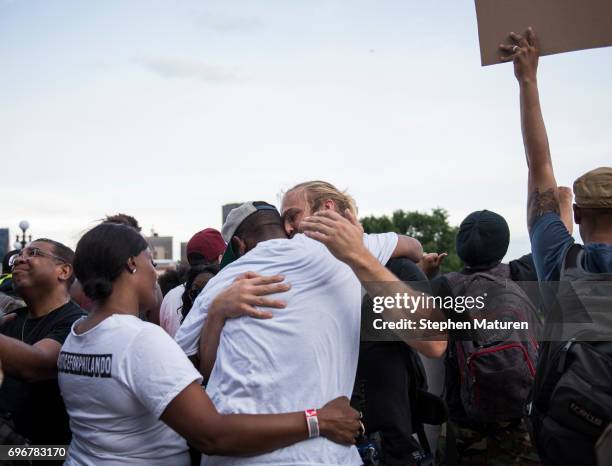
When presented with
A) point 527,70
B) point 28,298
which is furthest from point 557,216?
point 28,298

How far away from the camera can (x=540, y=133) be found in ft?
8.46

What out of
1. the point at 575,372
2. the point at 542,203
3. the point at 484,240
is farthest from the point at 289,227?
the point at 484,240

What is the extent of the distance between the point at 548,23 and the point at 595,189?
2.34 ft

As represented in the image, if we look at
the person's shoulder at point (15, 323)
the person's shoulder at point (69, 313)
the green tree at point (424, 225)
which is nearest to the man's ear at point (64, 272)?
the person's shoulder at point (69, 313)

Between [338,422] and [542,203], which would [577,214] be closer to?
[542,203]

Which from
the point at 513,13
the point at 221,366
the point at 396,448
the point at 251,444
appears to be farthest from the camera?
the point at 396,448

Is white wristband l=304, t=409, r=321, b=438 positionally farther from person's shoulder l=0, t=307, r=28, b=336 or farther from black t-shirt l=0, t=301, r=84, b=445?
person's shoulder l=0, t=307, r=28, b=336

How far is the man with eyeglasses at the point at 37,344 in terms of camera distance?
9.37 feet

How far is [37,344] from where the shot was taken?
9.95ft

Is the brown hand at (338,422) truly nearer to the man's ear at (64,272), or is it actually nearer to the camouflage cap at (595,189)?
the camouflage cap at (595,189)

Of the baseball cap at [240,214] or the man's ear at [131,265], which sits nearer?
the man's ear at [131,265]

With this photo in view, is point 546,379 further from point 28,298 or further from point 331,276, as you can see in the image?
point 28,298

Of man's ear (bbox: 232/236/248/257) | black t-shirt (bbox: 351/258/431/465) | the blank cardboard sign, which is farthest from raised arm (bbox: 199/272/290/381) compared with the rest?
the blank cardboard sign

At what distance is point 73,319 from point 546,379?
242cm
